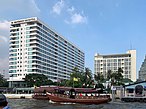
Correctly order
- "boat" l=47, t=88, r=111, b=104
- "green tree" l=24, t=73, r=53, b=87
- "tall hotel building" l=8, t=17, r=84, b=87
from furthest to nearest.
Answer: "tall hotel building" l=8, t=17, r=84, b=87, "green tree" l=24, t=73, r=53, b=87, "boat" l=47, t=88, r=111, b=104

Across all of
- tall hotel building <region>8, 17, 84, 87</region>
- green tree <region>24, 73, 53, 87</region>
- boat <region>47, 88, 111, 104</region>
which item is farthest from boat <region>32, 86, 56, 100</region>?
tall hotel building <region>8, 17, 84, 87</region>

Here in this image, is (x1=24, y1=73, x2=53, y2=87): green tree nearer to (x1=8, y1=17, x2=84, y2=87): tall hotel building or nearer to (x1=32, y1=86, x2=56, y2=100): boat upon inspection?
(x1=8, y1=17, x2=84, y2=87): tall hotel building

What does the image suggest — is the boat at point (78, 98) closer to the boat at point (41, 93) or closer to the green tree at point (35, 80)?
the boat at point (41, 93)

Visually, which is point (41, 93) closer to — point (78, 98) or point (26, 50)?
point (78, 98)

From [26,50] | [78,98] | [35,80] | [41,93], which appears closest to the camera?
[78,98]

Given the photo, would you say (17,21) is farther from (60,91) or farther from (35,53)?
(60,91)

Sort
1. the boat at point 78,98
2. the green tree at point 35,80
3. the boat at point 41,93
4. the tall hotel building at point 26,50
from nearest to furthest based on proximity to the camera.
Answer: the boat at point 78,98
the boat at point 41,93
the green tree at point 35,80
the tall hotel building at point 26,50

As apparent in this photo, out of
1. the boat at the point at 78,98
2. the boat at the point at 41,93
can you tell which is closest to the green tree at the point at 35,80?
the boat at the point at 41,93

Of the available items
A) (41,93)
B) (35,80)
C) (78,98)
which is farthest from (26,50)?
(78,98)

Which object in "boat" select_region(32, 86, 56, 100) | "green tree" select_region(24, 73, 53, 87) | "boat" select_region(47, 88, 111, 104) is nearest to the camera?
"boat" select_region(47, 88, 111, 104)

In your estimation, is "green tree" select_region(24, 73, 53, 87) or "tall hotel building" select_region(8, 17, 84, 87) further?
"tall hotel building" select_region(8, 17, 84, 87)

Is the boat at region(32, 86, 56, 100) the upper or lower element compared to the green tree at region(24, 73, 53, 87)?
lower

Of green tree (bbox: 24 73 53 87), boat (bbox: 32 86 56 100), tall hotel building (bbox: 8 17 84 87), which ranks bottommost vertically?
boat (bbox: 32 86 56 100)

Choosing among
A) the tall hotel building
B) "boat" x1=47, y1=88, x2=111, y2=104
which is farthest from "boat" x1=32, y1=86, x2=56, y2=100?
the tall hotel building
